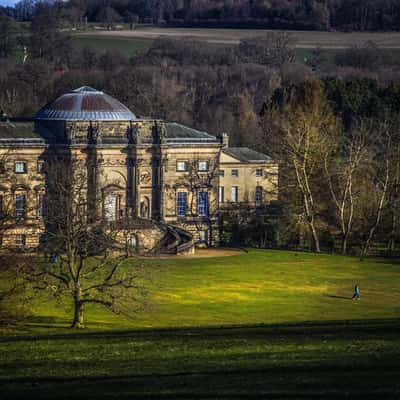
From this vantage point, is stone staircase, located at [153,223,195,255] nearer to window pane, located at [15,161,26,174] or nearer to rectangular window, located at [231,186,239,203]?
rectangular window, located at [231,186,239,203]

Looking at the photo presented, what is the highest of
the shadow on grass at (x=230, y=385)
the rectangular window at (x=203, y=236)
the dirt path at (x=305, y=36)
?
the dirt path at (x=305, y=36)

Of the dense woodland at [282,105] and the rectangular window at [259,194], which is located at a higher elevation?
the dense woodland at [282,105]

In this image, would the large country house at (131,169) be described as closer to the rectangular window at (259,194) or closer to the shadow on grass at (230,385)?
the rectangular window at (259,194)

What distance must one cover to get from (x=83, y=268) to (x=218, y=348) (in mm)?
25470

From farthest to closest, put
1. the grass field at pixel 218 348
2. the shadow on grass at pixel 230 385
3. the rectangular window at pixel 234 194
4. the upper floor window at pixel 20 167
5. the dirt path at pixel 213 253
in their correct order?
1. the rectangular window at pixel 234 194
2. the upper floor window at pixel 20 167
3. the dirt path at pixel 213 253
4. the grass field at pixel 218 348
5. the shadow on grass at pixel 230 385

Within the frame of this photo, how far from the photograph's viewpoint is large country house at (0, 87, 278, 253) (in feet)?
273

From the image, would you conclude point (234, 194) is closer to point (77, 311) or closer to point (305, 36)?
point (77, 311)

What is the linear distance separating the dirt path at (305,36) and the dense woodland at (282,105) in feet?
16.4

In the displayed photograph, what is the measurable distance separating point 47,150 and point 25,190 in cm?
297

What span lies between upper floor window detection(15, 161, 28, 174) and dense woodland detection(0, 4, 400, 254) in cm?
1525

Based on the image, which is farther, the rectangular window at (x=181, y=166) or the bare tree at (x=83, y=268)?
the rectangular window at (x=181, y=166)

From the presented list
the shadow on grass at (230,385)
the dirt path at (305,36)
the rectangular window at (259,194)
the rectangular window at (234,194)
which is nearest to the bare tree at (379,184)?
the rectangular window at (259,194)

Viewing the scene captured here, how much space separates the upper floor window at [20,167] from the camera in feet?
275

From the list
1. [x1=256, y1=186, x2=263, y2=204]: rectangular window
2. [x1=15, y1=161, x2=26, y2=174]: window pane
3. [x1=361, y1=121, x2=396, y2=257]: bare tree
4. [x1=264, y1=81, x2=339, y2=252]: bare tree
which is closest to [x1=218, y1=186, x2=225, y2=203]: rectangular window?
[x1=256, y1=186, x2=263, y2=204]: rectangular window
